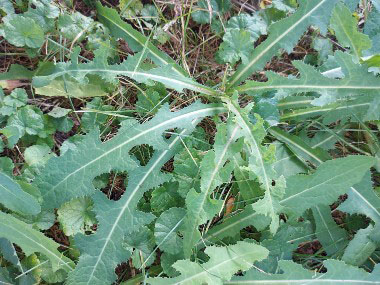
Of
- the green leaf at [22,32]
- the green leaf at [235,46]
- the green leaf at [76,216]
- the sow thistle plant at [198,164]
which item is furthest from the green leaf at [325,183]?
the green leaf at [22,32]

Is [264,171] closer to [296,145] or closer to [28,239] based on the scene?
[296,145]

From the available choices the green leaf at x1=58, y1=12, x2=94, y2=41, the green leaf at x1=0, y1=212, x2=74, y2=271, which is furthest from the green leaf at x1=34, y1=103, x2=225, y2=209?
the green leaf at x1=58, y1=12, x2=94, y2=41

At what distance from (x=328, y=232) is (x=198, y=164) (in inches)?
24.5

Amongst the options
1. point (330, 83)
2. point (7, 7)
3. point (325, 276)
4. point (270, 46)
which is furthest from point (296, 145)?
point (7, 7)

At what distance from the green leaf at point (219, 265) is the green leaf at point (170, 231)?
14cm

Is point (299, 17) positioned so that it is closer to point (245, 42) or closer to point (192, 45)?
point (245, 42)

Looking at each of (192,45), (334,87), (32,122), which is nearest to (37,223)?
(32,122)

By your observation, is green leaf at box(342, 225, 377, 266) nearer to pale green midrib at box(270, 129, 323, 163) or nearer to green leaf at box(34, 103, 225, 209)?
pale green midrib at box(270, 129, 323, 163)

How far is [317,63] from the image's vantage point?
2.05 meters

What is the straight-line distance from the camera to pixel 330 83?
1.66 metres

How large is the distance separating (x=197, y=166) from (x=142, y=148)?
10.6 inches

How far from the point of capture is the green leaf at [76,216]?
1.70 meters

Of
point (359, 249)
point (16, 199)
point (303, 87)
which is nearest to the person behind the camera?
point (16, 199)

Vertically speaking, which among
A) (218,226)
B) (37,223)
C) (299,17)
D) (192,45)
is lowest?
(37,223)
